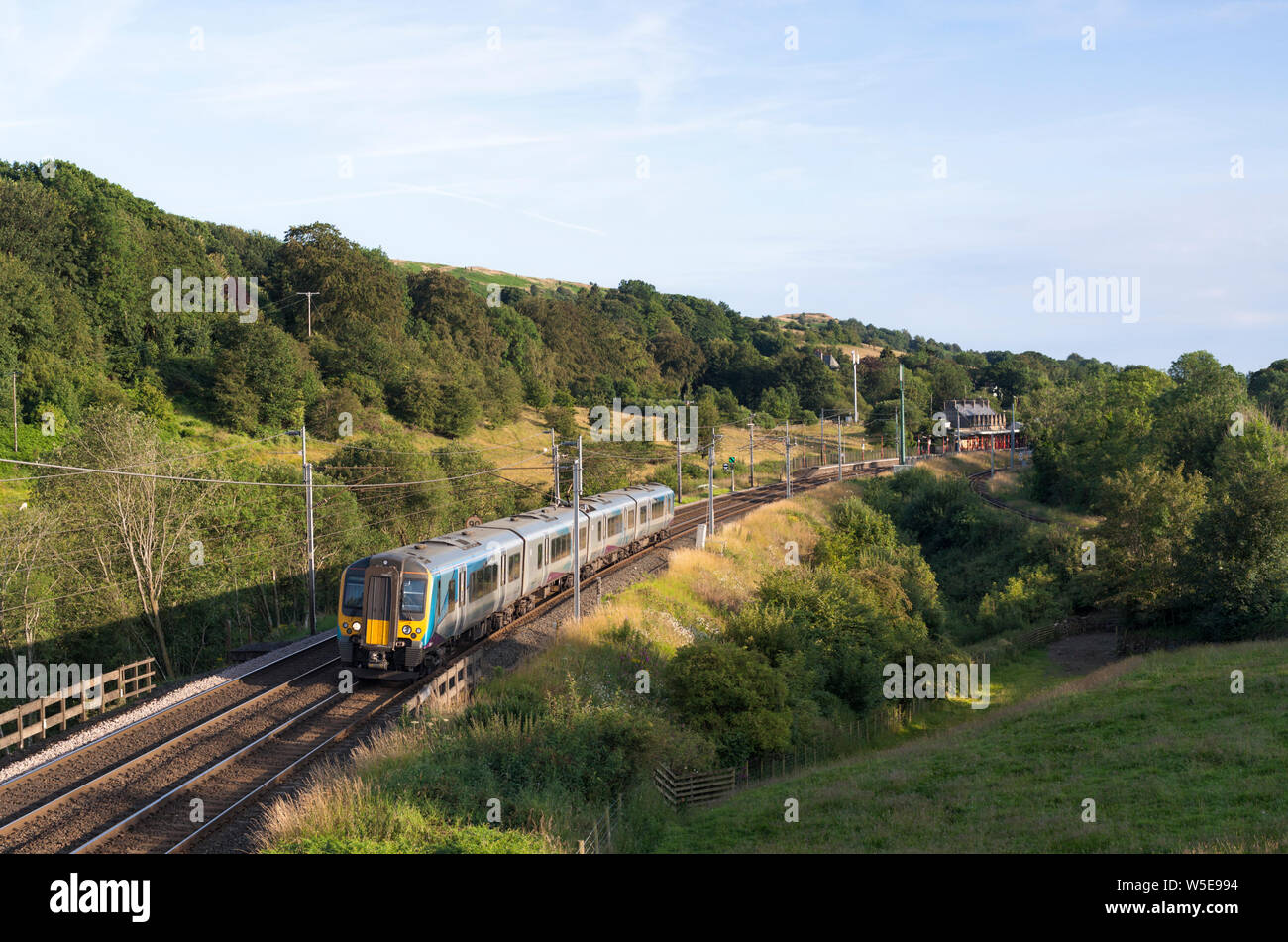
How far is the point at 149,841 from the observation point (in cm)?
1338

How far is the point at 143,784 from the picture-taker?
15891 millimetres

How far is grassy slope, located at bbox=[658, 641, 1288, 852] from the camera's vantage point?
52.9 feet

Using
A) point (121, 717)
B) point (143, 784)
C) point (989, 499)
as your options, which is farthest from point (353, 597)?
point (989, 499)

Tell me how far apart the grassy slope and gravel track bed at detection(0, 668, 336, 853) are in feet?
28.6

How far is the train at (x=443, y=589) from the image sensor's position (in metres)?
22.6

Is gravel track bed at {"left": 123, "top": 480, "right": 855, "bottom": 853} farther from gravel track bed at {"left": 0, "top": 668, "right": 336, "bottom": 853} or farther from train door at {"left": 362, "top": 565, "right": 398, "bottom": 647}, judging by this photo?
train door at {"left": 362, "top": 565, "right": 398, "bottom": 647}

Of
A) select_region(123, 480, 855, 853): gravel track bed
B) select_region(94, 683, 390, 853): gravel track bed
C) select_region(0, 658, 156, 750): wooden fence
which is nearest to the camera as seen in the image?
select_region(94, 683, 390, 853): gravel track bed

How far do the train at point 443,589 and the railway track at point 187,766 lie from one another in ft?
3.23

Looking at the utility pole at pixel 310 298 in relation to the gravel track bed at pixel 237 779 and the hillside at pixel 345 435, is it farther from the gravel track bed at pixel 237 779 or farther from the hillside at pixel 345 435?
the gravel track bed at pixel 237 779

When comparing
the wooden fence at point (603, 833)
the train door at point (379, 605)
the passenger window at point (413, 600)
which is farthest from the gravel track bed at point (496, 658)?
the wooden fence at point (603, 833)

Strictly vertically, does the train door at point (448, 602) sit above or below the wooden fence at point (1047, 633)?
above

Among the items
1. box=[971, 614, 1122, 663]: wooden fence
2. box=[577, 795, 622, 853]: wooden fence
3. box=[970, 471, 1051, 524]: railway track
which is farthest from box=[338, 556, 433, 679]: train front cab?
box=[970, 471, 1051, 524]: railway track

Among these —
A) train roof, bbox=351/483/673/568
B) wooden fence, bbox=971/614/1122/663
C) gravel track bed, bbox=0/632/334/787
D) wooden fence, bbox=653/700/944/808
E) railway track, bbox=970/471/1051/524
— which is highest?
train roof, bbox=351/483/673/568
